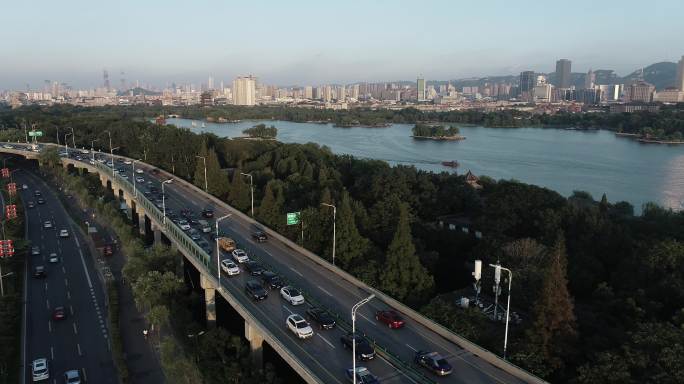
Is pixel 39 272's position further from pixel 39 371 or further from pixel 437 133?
pixel 437 133

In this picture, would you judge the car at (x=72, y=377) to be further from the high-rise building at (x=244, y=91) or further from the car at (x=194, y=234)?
the high-rise building at (x=244, y=91)

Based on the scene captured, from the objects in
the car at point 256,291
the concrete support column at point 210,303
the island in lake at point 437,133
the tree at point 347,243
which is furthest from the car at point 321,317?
the island in lake at point 437,133

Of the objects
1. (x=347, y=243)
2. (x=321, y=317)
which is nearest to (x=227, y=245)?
(x=347, y=243)

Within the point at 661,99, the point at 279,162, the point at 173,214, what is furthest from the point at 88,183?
the point at 661,99

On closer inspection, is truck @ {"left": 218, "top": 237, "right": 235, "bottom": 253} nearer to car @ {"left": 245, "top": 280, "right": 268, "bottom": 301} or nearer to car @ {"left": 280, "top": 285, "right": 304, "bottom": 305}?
car @ {"left": 245, "top": 280, "right": 268, "bottom": 301}

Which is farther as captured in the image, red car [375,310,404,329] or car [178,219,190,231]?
car [178,219,190,231]

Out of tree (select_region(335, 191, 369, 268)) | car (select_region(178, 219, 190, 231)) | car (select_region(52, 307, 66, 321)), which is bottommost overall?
car (select_region(52, 307, 66, 321))

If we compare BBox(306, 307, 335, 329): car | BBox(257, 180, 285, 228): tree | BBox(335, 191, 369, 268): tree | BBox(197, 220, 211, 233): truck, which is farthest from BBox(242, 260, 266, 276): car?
BBox(257, 180, 285, 228): tree
